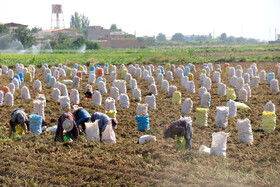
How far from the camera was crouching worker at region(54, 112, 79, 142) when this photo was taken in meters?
7.57

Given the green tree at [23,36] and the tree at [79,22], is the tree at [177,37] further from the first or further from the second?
the green tree at [23,36]

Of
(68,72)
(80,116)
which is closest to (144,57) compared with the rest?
(68,72)

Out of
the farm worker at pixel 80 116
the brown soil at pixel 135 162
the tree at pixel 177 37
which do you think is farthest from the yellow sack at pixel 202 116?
the tree at pixel 177 37

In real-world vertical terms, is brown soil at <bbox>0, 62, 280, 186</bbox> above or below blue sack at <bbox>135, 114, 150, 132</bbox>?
below

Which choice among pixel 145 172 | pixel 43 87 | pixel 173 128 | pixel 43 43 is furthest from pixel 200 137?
pixel 43 43

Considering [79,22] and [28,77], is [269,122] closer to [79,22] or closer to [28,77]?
[28,77]

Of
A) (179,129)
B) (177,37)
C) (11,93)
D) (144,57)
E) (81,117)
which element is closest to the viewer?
(179,129)

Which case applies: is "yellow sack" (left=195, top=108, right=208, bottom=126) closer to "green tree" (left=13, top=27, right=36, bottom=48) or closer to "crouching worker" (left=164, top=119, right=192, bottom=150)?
"crouching worker" (left=164, top=119, right=192, bottom=150)

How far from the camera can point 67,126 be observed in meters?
7.61

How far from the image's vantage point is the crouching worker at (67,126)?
757 centimetres

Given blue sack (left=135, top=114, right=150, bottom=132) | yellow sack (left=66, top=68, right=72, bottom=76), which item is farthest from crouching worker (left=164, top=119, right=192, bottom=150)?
yellow sack (left=66, top=68, right=72, bottom=76)

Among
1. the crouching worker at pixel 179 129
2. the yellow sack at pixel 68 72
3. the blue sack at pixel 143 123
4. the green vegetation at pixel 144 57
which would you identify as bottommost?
the blue sack at pixel 143 123

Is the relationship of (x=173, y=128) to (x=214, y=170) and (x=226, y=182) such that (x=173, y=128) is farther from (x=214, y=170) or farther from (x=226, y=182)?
(x=226, y=182)

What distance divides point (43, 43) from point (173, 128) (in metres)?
56.5
